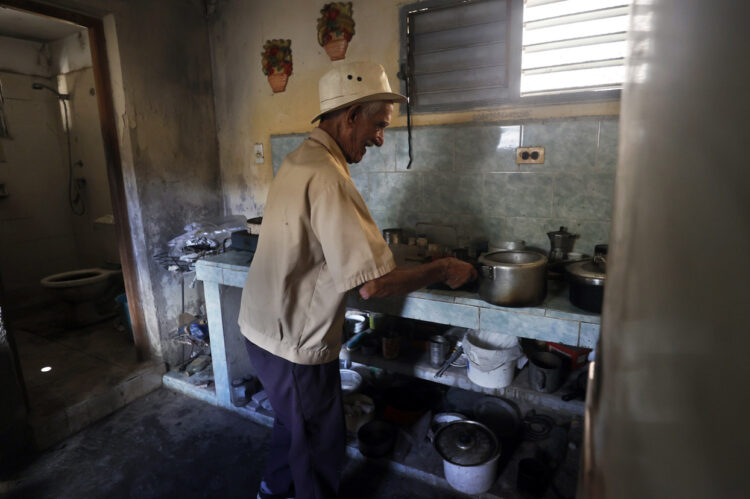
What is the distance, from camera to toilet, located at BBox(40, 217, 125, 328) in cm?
374

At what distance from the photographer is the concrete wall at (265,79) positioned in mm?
2469

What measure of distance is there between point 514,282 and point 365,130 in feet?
2.70

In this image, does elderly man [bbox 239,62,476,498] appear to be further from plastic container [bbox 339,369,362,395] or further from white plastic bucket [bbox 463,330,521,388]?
plastic container [bbox 339,369,362,395]

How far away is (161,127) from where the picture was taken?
2.92 meters

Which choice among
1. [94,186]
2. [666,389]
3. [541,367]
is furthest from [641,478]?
[94,186]

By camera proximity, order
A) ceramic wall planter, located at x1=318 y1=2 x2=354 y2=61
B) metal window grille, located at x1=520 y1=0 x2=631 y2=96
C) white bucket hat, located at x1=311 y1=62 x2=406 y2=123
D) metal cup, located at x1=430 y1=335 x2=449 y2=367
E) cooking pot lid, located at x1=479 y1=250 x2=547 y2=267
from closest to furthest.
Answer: white bucket hat, located at x1=311 y1=62 x2=406 y2=123, cooking pot lid, located at x1=479 y1=250 x2=547 y2=267, metal window grille, located at x1=520 y1=0 x2=631 y2=96, metal cup, located at x1=430 y1=335 x2=449 y2=367, ceramic wall planter, located at x1=318 y1=2 x2=354 y2=61

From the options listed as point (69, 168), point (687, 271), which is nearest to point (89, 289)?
point (69, 168)

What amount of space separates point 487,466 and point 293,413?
903 millimetres

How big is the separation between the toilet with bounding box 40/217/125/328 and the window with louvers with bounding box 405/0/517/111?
345cm

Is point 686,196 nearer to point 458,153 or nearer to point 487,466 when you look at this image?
point 487,466

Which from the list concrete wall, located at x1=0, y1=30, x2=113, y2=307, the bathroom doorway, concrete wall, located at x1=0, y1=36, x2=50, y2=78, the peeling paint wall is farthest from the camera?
concrete wall, located at x1=0, y1=30, x2=113, y2=307

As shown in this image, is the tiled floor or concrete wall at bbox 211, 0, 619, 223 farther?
the tiled floor

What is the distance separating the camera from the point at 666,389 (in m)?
0.14

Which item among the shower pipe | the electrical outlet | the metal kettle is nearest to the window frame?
the electrical outlet
